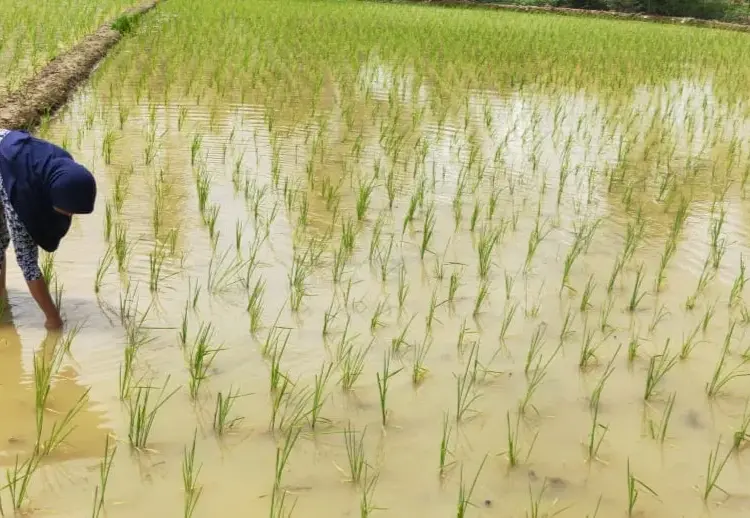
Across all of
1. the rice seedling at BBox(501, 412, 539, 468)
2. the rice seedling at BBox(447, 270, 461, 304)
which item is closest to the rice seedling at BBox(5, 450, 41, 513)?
the rice seedling at BBox(501, 412, 539, 468)

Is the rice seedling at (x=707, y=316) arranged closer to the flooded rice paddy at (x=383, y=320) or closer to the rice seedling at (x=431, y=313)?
the flooded rice paddy at (x=383, y=320)

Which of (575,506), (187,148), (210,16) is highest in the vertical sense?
(210,16)

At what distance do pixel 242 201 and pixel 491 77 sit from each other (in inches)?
199

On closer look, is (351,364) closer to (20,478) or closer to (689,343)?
(20,478)

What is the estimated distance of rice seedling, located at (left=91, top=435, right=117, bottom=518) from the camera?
1.64m

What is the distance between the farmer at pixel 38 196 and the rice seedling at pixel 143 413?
1.84 ft

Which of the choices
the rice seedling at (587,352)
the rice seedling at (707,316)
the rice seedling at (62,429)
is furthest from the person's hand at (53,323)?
the rice seedling at (707,316)

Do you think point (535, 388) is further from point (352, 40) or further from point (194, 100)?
point (352, 40)

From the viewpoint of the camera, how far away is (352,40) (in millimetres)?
10039

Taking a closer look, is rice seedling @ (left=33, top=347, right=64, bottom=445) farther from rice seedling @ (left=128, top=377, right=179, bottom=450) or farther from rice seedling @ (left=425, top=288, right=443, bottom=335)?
rice seedling @ (left=425, top=288, right=443, bottom=335)

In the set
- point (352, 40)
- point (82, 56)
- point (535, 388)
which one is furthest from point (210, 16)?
point (535, 388)

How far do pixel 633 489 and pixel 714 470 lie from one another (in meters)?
0.37

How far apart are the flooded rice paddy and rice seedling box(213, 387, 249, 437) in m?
0.02

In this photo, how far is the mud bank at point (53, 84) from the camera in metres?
4.69
